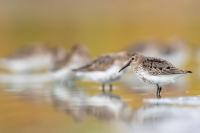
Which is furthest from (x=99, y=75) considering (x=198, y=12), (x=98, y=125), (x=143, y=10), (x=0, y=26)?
(x=143, y=10)

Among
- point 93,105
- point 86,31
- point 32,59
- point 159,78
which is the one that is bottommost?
point 93,105

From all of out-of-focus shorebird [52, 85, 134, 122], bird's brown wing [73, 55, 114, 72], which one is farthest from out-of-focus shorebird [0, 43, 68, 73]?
out-of-focus shorebird [52, 85, 134, 122]

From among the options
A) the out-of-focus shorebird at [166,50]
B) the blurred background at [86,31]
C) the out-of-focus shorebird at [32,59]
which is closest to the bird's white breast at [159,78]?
the blurred background at [86,31]

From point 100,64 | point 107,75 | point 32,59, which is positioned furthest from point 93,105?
point 32,59

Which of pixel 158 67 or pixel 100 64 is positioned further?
pixel 100 64

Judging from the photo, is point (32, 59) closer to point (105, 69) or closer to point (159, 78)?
point (105, 69)

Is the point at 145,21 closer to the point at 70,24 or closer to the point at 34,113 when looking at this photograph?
the point at 70,24

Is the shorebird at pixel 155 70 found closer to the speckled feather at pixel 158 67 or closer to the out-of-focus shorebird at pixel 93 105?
the speckled feather at pixel 158 67
